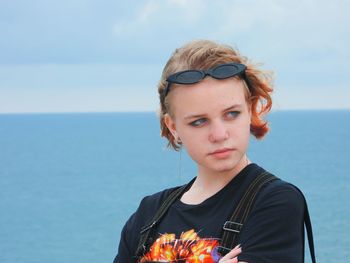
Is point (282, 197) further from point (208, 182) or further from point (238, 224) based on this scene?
point (208, 182)

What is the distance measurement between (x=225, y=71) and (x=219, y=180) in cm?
43

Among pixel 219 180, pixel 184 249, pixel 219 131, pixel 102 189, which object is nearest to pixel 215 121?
pixel 219 131

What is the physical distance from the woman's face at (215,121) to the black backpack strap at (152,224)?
0.29 meters

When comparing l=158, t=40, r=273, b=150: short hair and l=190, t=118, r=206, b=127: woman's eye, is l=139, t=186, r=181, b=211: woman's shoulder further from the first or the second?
l=190, t=118, r=206, b=127: woman's eye

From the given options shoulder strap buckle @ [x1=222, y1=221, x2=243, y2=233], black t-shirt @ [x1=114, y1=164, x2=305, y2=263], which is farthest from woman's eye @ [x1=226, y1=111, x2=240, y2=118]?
shoulder strap buckle @ [x1=222, y1=221, x2=243, y2=233]

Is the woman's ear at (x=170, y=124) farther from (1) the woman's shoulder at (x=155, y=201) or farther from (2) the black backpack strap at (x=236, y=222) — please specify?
(2) the black backpack strap at (x=236, y=222)

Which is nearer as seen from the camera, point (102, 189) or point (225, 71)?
point (225, 71)

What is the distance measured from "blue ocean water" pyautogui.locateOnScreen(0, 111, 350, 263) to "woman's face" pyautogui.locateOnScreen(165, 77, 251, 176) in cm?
1607

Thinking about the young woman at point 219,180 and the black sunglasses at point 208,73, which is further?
the black sunglasses at point 208,73

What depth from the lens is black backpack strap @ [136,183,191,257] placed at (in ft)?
9.16

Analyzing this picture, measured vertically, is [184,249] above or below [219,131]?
below

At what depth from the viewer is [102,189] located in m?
70.8

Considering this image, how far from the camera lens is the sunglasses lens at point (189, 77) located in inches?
101

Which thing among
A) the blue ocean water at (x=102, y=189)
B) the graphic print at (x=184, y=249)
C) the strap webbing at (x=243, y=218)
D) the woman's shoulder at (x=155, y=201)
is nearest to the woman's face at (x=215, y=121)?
the strap webbing at (x=243, y=218)
